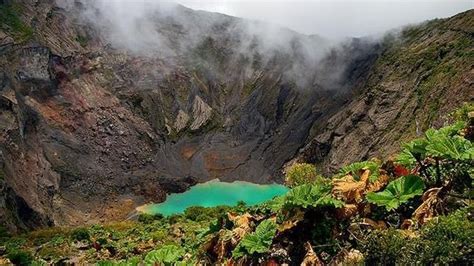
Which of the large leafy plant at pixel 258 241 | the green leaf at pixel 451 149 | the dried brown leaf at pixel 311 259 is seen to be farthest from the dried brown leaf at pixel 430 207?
the large leafy plant at pixel 258 241

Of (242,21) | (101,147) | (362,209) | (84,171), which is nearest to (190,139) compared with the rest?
(101,147)

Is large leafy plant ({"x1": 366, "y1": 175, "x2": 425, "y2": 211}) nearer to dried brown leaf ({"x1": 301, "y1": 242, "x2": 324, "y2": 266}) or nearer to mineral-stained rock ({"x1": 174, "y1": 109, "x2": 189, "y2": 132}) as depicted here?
dried brown leaf ({"x1": 301, "y1": 242, "x2": 324, "y2": 266})

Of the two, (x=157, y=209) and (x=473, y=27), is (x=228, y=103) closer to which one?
(x=157, y=209)

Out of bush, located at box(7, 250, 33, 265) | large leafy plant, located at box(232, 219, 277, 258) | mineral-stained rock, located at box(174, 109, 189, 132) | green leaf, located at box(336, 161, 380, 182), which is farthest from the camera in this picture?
mineral-stained rock, located at box(174, 109, 189, 132)

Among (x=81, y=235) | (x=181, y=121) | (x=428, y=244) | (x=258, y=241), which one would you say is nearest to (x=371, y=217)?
(x=258, y=241)

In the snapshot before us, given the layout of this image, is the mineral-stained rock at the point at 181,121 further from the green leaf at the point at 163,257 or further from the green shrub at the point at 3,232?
the green leaf at the point at 163,257

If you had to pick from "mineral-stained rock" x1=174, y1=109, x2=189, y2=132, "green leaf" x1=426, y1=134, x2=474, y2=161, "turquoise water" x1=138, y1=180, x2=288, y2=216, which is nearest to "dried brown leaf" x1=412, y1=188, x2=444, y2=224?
"green leaf" x1=426, y1=134, x2=474, y2=161
